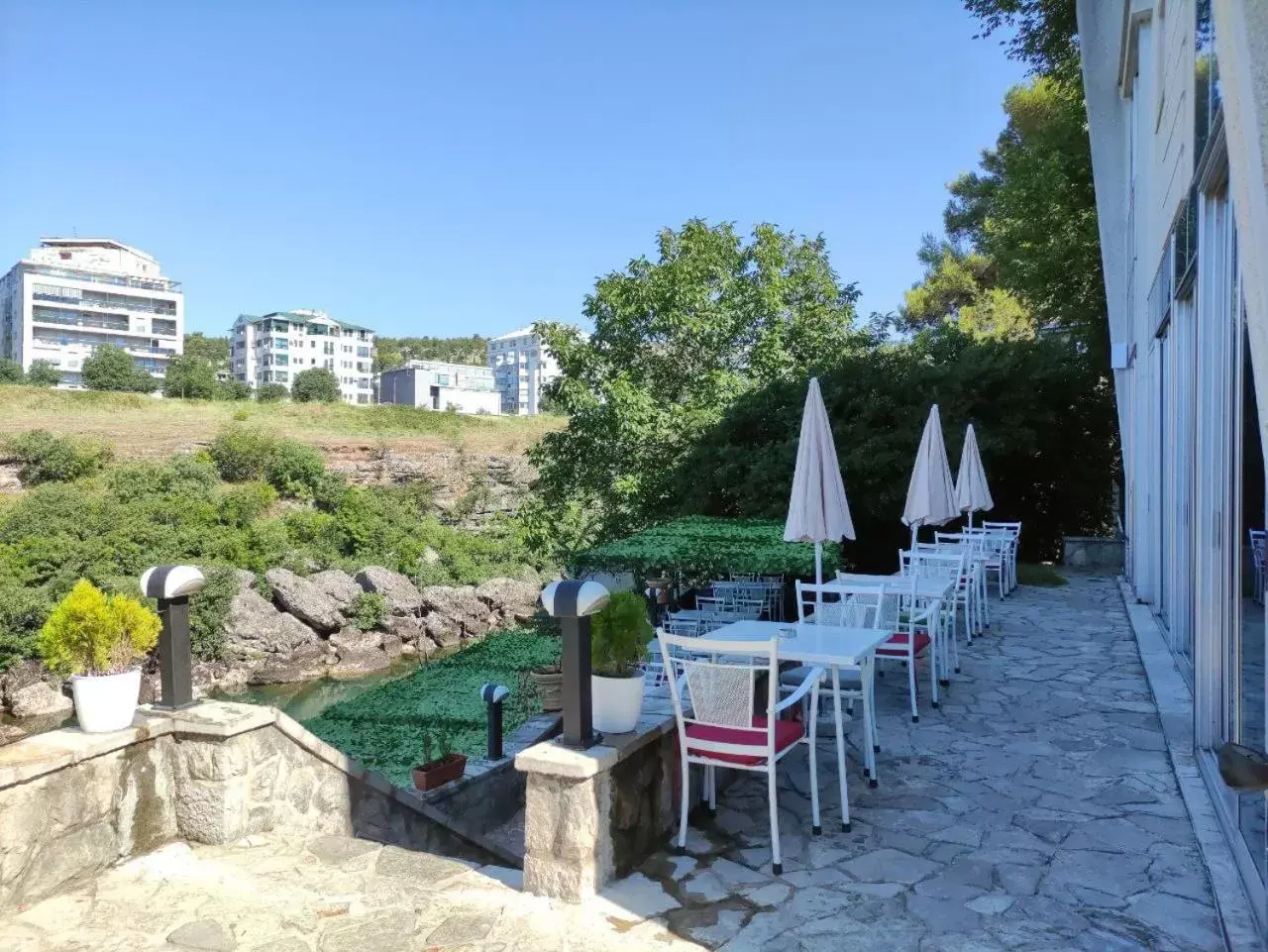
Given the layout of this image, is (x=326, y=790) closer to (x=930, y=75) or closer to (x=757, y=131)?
(x=930, y=75)

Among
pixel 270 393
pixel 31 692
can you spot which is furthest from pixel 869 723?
pixel 270 393

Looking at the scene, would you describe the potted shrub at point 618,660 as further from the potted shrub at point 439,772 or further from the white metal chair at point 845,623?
the potted shrub at point 439,772

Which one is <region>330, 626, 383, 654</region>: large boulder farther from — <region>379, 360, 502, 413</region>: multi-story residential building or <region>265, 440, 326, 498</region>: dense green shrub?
<region>379, 360, 502, 413</region>: multi-story residential building

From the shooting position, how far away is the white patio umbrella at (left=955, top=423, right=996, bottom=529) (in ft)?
34.1

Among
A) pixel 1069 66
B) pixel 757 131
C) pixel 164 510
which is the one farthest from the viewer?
pixel 164 510

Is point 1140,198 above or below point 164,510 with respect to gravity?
above

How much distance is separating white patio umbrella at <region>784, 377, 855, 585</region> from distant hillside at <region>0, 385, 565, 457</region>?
28.4 meters

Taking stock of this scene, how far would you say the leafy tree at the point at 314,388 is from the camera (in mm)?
46000

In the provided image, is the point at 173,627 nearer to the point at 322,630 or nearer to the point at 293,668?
the point at 293,668

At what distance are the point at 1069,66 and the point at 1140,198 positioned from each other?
809 cm

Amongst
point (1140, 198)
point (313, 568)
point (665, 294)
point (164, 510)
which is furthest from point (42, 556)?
point (1140, 198)

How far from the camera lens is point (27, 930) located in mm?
3041

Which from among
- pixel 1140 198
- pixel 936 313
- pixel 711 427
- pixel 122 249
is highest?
pixel 122 249

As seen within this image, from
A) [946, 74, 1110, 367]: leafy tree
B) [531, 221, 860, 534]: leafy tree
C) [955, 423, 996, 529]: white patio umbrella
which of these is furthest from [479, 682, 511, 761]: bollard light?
[946, 74, 1110, 367]: leafy tree
